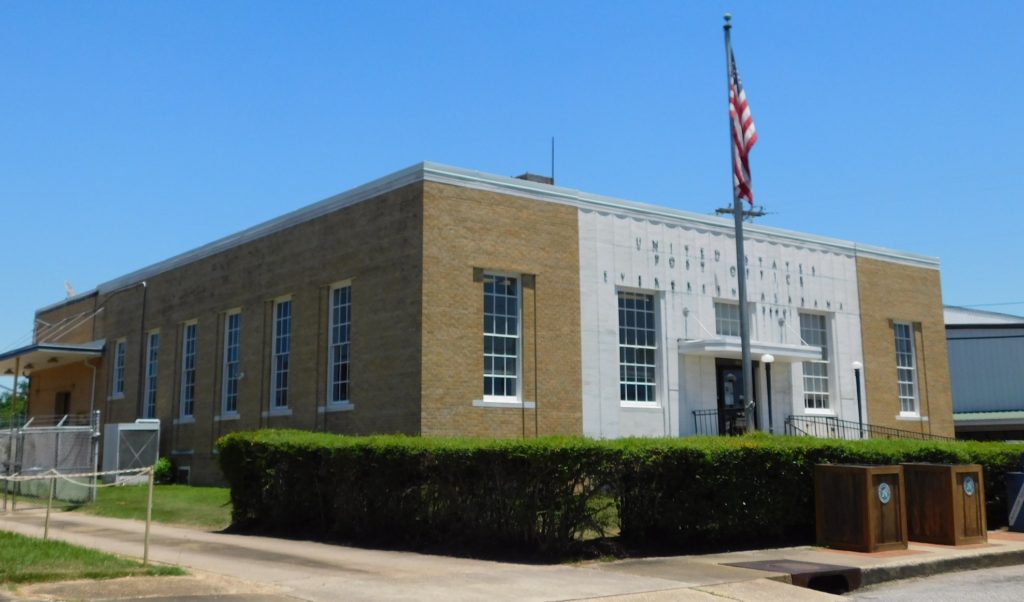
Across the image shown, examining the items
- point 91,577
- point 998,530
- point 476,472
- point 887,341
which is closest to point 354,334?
point 476,472

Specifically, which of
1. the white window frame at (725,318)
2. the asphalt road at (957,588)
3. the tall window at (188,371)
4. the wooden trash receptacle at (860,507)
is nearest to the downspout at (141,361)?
the tall window at (188,371)

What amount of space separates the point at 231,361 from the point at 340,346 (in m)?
6.05

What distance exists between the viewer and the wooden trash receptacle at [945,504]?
15984 millimetres

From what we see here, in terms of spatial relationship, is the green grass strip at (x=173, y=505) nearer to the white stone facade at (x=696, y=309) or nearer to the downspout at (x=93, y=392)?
the white stone facade at (x=696, y=309)

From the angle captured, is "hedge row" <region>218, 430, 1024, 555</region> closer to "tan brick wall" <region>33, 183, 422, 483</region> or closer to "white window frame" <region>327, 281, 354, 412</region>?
"tan brick wall" <region>33, 183, 422, 483</region>

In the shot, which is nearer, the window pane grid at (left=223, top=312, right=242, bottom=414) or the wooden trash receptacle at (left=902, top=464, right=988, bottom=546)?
the wooden trash receptacle at (left=902, top=464, right=988, bottom=546)

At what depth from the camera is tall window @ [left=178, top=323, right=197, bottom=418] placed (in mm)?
31047

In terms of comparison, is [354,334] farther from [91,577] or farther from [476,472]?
[91,577]

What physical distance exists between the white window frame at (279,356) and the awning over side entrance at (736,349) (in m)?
10.5

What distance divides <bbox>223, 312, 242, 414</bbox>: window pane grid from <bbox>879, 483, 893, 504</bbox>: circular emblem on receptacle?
1919 cm

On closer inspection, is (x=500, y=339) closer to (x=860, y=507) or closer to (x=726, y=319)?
(x=726, y=319)

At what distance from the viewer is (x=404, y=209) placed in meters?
22.7

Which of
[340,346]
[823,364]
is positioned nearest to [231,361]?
[340,346]

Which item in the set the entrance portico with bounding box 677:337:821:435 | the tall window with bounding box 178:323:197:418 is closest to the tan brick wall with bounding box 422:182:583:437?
the entrance portico with bounding box 677:337:821:435
